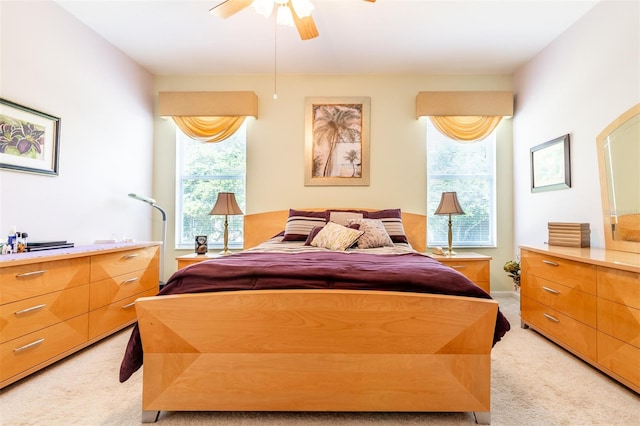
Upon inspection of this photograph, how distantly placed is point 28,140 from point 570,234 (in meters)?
4.18

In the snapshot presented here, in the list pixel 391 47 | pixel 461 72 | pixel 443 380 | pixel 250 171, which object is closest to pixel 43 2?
pixel 250 171

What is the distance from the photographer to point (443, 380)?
137 centimetres

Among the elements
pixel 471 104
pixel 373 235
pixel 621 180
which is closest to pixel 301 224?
pixel 373 235

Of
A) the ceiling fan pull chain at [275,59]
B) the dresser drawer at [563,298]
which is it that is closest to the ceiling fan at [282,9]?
the ceiling fan pull chain at [275,59]

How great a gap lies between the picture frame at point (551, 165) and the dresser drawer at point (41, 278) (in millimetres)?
3957

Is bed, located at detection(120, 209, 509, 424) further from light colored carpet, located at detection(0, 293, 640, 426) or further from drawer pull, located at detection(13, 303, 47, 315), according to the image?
drawer pull, located at detection(13, 303, 47, 315)

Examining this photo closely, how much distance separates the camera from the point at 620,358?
1.72 m

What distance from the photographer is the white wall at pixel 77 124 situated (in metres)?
2.18

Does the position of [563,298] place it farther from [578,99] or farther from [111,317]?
[111,317]

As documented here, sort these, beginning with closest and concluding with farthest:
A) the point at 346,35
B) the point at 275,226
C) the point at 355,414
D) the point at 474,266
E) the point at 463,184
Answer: the point at 355,414
the point at 346,35
the point at 474,266
the point at 275,226
the point at 463,184

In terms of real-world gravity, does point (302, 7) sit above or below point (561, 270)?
above

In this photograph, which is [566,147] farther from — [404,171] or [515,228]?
[404,171]

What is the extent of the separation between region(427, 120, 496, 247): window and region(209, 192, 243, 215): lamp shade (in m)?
2.23

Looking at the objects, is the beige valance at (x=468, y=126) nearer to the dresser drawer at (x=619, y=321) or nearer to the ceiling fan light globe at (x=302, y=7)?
the ceiling fan light globe at (x=302, y=7)
